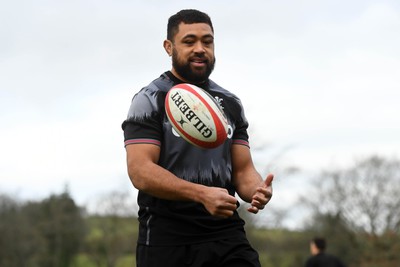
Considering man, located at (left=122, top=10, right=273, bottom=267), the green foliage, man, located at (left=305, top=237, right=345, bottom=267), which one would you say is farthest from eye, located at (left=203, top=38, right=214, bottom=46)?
the green foliage

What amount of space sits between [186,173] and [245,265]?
76 cm

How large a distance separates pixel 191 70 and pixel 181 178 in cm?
80

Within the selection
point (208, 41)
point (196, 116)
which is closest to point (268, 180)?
point (196, 116)

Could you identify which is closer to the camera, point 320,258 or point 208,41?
point 208,41

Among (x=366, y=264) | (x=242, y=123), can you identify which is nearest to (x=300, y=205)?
(x=366, y=264)

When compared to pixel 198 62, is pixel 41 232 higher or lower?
lower

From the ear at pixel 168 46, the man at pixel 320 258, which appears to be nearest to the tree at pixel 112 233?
the man at pixel 320 258

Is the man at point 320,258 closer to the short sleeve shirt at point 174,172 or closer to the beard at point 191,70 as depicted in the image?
the short sleeve shirt at point 174,172

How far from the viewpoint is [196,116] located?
521 cm

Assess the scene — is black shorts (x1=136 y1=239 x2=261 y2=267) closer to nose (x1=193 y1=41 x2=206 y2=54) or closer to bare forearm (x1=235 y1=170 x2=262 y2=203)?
Answer: bare forearm (x1=235 y1=170 x2=262 y2=203)

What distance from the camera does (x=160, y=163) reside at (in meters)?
5.46

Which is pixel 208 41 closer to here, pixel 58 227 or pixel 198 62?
pixel 198 62

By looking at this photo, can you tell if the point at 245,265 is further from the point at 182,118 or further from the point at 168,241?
the point at 182,118

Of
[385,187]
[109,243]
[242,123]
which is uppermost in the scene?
[242,123]
